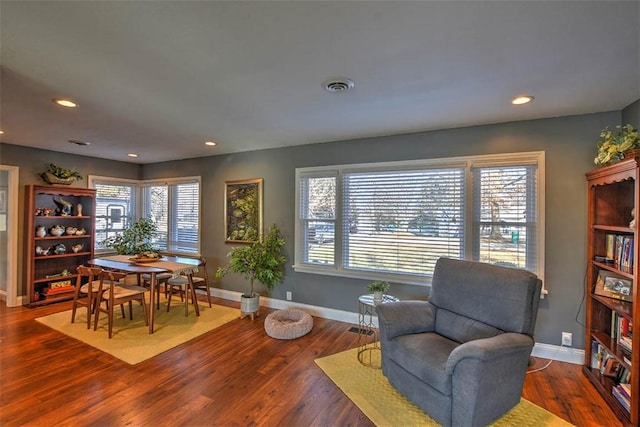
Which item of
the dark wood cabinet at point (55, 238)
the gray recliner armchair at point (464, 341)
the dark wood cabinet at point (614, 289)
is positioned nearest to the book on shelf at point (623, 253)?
the dark wood cabinet at point (614, 289)

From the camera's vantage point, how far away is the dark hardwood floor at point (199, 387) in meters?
2.07

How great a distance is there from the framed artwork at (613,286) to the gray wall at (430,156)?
0.28 meters

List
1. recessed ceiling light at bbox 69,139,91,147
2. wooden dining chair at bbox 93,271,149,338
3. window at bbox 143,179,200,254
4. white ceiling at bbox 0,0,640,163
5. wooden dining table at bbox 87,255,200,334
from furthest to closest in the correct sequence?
window at bbox 143,179,200,254 < recessed ceiling light at bbox 69,139,91,147 < wooden dining table at bbox 87,255,200,334 < wooden dining chair at bbox 93,271,149,338 < white ceiling at bbox 0,0,640,163

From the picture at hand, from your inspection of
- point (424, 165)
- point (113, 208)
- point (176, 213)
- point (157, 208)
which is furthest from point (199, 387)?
point (113, 208)

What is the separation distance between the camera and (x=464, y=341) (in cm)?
232

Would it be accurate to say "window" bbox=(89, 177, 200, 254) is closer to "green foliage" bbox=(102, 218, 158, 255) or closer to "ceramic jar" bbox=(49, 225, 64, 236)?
"green foliage" bbox=(102, 218, 158, 255)

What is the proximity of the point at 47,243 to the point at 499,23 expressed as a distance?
6.35m

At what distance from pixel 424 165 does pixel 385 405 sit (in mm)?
2403

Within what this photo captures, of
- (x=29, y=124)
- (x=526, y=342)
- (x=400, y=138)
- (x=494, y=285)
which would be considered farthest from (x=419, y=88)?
(x=29, y=124)

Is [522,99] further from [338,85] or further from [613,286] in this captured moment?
[613,286]

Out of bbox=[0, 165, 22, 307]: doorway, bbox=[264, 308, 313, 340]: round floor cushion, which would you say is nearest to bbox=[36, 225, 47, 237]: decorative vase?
bbox=[0, 165, 22, 307]: doorway

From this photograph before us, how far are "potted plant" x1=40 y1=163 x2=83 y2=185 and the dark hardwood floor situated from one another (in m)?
2.31

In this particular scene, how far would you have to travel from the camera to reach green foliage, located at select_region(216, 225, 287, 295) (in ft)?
12.8

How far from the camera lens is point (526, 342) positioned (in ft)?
6.44
